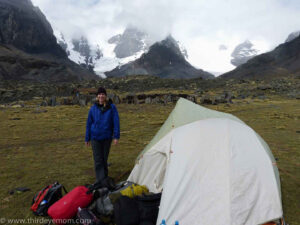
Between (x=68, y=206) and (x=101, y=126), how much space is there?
2.12 meters

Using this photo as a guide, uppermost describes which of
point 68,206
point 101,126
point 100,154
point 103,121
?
point 103,121

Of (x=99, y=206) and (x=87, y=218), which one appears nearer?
(x=87, y=218)

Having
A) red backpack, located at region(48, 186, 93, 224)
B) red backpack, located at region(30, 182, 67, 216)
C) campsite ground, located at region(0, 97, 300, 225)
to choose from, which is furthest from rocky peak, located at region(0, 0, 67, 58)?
red backpack, located at region(48, 186, 93, 224)

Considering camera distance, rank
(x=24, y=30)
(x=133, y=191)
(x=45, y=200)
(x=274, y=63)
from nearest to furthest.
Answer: (x=133, y=191) < (x=45, y=200) < (x=24, y=30) < (x=274, y=63)

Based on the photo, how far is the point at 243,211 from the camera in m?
4.24

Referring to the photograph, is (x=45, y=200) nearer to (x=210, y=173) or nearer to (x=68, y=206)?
(x=68, y=206)

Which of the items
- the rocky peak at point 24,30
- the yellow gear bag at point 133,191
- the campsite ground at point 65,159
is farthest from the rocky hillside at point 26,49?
the yellow gear bag at point 133,191

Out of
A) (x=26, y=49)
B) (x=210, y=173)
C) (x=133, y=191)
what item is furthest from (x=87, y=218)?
(x=26, y=49)

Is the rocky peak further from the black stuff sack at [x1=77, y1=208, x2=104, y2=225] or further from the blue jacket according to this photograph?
the black stuff sack at [x1=77, y1=208, x2=104, y2=225]

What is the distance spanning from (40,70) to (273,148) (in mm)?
126970

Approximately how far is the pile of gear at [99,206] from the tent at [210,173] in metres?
0.36

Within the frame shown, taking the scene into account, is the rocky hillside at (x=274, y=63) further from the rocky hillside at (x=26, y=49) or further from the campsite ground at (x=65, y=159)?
the campsite ground at (x=65, y=159)

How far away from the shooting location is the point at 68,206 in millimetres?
4668

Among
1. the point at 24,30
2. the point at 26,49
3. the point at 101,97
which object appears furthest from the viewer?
the point at 24,30
